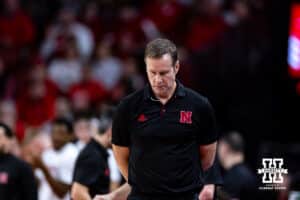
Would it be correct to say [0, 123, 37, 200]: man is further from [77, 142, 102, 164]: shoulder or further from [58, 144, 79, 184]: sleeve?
[77, 142, 102, 164]: shoulder

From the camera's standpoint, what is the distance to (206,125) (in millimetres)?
7910

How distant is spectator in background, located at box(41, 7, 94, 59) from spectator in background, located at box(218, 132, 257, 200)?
6040mm

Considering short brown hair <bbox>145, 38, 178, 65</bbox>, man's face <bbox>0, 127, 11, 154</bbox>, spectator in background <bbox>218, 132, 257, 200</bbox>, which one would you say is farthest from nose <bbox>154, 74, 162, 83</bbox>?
man's face <bbox>0, 127, 11, 154</bbox>

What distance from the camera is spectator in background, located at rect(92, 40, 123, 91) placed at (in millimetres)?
17266

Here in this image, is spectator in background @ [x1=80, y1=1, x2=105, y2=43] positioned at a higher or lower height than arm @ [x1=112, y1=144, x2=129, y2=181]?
higher

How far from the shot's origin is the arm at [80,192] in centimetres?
942

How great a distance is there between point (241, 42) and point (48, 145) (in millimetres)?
3964

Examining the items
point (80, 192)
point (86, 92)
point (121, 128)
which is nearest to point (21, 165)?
point (80, 192)

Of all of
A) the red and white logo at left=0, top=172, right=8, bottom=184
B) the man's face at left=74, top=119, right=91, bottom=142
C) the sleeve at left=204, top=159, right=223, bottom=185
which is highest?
the man's face at left=74, top=119, right=91, bottom=142

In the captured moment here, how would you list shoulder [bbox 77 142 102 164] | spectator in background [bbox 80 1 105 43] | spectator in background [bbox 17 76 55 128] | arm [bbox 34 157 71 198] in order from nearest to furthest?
shoulder [bbox 77 142 102 164]
arm [bbox 34 157 71 198]
spectator in background [bbox 17 76 55 128]
spectator in background [bbox 80 1 105 43]

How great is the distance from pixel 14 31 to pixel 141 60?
7.71 feet

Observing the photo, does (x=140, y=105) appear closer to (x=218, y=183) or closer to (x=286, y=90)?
(x=218, y=183)

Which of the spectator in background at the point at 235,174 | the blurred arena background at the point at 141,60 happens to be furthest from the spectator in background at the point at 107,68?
the spectator in background at the point at 235,174

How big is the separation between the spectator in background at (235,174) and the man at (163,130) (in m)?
2.94
